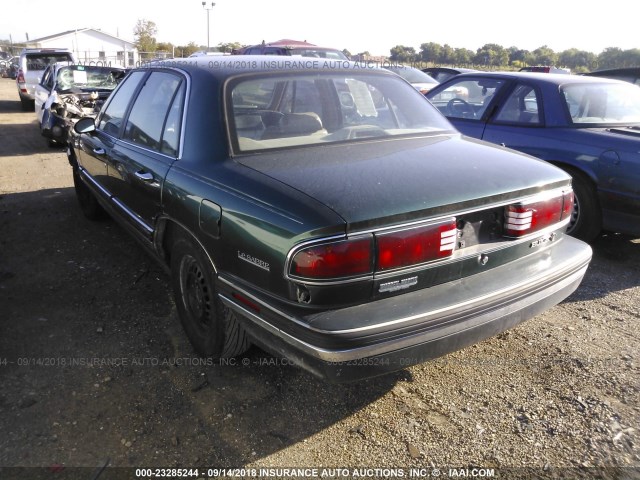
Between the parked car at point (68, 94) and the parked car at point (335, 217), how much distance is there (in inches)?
220

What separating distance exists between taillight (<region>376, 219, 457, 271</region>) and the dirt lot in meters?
0.83

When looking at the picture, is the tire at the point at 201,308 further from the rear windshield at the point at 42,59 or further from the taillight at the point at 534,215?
the rear windshield at the point at 42,59

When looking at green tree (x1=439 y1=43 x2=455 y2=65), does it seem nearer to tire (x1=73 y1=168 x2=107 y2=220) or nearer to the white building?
the white building

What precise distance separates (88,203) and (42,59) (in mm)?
12817

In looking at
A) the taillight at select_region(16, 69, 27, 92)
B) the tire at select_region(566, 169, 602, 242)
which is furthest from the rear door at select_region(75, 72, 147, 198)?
the taillight at select_region(16, 69, 27, 92)

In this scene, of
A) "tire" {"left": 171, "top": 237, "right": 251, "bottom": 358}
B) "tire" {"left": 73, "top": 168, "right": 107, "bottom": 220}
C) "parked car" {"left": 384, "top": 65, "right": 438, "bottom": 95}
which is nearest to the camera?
"tire" {"left": 171, "top": 237, "right": 251, "bottom": 358}

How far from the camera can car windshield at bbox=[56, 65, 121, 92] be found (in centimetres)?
1010

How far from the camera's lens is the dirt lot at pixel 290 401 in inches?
91.2

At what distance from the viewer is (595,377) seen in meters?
2.89

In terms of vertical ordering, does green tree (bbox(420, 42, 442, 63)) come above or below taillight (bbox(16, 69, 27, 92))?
above

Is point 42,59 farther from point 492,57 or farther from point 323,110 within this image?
point 492,57

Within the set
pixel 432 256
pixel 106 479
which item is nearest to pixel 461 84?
pixel 432 256

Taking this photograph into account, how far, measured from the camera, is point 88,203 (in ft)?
17.8

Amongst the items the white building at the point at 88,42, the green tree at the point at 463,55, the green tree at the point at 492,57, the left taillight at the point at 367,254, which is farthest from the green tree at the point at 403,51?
the left taillight at the point at 367,254
